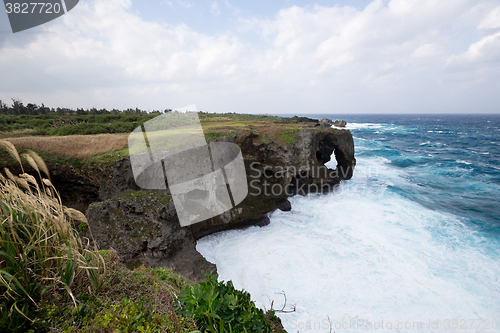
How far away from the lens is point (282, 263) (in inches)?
426

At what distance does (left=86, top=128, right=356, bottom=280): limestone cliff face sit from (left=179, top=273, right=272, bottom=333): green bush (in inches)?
285

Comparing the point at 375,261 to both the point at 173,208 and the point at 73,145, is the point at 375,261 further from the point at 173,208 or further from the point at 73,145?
the point at 73,145

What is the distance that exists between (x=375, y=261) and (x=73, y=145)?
18160 mm

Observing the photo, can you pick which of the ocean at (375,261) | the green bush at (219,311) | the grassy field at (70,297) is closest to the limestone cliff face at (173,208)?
the ocean at (375,261)

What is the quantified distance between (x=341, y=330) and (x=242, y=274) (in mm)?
4557

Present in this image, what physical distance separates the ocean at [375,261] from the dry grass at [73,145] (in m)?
8.08

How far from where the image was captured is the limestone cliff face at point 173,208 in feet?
31.7

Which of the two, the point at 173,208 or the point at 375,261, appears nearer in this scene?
the point at 173,208

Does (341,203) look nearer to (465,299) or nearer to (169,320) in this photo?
(465,299)

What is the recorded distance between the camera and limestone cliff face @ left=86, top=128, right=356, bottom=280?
9664mm

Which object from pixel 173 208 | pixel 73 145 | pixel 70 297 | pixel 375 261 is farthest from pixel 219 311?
pixel 73 145

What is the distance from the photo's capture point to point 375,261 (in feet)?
35.9

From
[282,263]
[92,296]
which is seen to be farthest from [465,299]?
[92,296]

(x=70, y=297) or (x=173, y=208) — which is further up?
(x=70, y=297)
